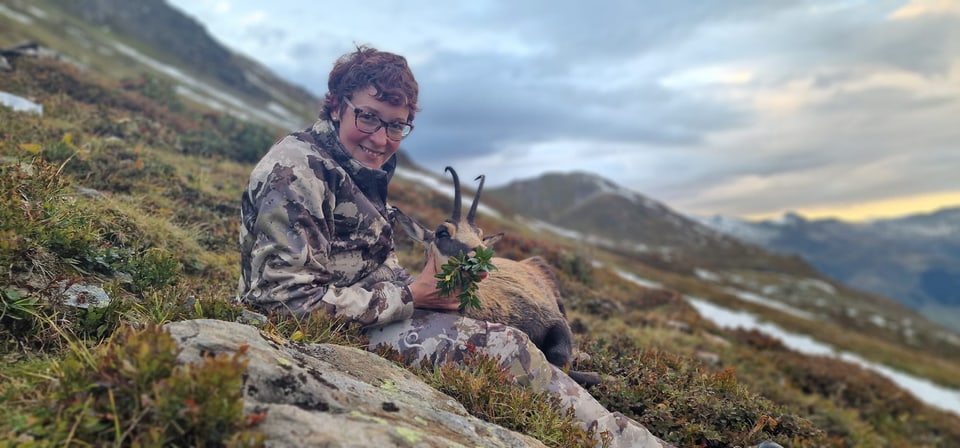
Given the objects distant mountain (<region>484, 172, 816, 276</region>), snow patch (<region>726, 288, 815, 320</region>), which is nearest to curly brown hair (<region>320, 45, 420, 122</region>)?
snow patch (<region>726, 288, 815, 320</region>)

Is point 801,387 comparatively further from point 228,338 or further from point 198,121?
point 198,121

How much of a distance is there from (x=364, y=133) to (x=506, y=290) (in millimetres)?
2213

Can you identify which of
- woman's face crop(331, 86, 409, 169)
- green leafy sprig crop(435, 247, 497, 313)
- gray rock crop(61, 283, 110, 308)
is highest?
woman's face crop(331, 86, 409, 169)

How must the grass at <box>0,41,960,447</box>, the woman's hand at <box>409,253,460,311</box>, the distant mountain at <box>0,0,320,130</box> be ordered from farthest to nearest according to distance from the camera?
1. the distant mountain at <box>0,0,320,130</box>
2. the woman's hand at <box>409,253,460,311</box>
3. the grass at <box>0,41,960,447</box>

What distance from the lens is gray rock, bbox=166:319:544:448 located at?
8.68ft

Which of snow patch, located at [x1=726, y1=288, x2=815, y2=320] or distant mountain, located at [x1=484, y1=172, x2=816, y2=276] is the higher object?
distant mountain, located at [x1=484, y1=172, x2=816, y2=276]

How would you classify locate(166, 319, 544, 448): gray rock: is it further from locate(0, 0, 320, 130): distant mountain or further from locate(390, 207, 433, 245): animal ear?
locate(0, 0, 320, 130): distant mountain

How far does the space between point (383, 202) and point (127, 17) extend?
6537 centimetres

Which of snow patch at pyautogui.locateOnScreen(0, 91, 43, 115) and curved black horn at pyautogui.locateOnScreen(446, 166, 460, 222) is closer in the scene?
curved black horn at pyautogui.locateOnScreen(446, 166, 460, 222)

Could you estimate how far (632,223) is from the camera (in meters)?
141

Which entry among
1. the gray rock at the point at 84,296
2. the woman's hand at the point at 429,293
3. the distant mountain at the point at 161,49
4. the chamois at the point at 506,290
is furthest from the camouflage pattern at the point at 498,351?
the distant mountain at the point at 161,49

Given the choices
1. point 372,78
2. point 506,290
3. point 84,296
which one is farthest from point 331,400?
point 372,78

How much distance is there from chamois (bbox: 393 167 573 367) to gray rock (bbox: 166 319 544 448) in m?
1.33

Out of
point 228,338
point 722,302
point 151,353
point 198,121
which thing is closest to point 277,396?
point 228,338
